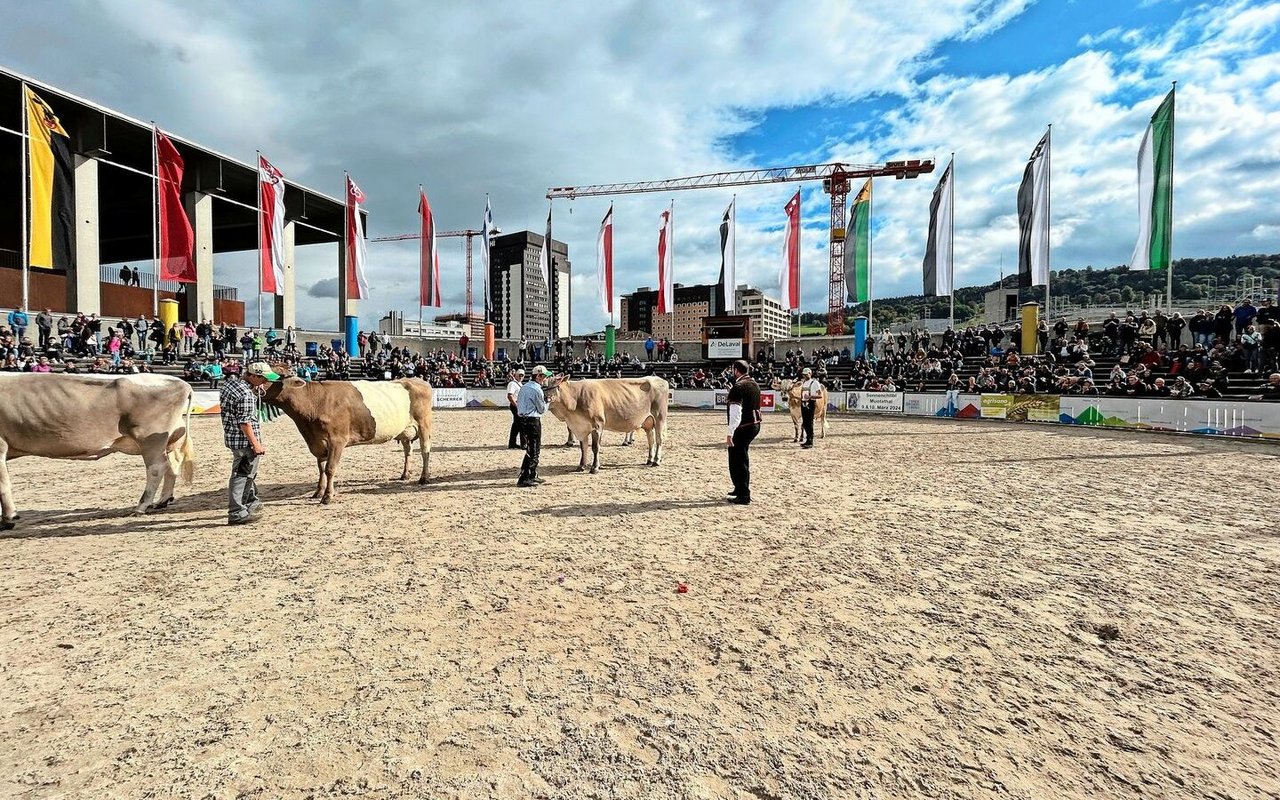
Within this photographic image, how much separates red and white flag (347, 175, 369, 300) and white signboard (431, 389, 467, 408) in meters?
6.92

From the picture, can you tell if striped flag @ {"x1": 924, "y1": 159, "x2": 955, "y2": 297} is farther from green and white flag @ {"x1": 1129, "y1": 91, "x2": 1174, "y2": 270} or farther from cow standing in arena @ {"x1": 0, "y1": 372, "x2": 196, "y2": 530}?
cow standing in arena @ {"x1": 0, "y1": 372, "x2": 196, "y2": 530}

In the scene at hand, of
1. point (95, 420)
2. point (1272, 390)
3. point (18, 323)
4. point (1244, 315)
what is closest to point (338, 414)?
point (95, 420)

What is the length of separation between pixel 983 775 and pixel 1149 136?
97.7 ft

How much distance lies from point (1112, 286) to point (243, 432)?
125 metres

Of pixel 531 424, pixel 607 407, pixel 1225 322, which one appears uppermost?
pixel 1225 322

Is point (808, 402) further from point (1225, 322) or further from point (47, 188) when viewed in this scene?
point (47, 188)

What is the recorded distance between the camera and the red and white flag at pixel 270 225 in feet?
85.6

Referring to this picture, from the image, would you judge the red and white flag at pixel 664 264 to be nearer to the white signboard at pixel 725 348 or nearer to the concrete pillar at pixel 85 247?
the white signboard at pixel 725 348

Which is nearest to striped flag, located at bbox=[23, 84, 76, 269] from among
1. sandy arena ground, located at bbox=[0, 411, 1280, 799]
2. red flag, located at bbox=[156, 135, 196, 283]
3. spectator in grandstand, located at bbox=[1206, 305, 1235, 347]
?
red flag, located at bbox=[156, 135, 196, 283]

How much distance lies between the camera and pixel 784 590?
190 inches

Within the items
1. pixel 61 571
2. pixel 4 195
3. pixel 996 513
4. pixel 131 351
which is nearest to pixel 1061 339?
pixel 996 513

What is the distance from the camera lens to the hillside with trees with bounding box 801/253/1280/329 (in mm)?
69312

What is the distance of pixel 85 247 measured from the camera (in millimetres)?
25469

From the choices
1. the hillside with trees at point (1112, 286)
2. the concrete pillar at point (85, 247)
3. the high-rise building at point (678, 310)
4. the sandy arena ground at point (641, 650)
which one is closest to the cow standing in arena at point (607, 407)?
the sandy arena ground at point (641, 650)
